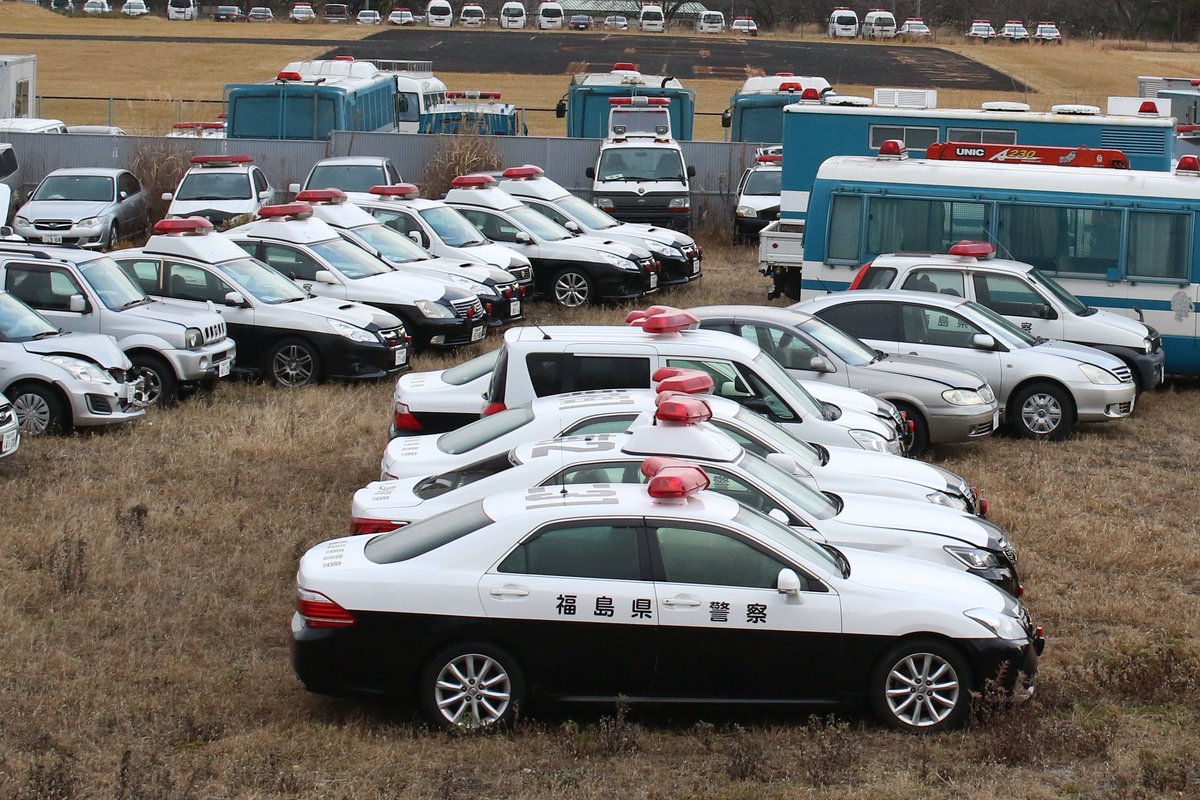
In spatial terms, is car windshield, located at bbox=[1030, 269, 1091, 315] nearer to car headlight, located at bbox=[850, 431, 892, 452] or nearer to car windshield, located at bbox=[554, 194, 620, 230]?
car headlight, located at bbox=[850, 431, 892, 452]

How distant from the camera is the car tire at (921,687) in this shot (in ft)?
24.2

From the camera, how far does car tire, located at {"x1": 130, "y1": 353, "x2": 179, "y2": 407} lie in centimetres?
1527

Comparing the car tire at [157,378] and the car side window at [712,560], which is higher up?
the car side window at [712,560]

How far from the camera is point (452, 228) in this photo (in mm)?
21250

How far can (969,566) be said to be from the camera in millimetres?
8758

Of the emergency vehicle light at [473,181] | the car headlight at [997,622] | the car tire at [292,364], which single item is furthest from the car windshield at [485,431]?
the emergency vehicle light at [473,181]

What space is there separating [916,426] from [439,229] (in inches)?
371

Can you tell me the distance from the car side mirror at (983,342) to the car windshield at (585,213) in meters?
9.89

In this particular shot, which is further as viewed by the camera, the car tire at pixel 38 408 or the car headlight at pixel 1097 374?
the car headlight at pixel 1097 374

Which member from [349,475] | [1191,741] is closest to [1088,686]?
[1191,741]

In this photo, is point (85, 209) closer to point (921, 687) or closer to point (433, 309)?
point (433, 309)

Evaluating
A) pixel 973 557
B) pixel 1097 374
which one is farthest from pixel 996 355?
pixel 973 557

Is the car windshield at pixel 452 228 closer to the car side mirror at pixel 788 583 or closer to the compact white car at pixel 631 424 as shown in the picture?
the compact white car at pixel 631 424

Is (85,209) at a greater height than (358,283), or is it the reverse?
(85,209)
